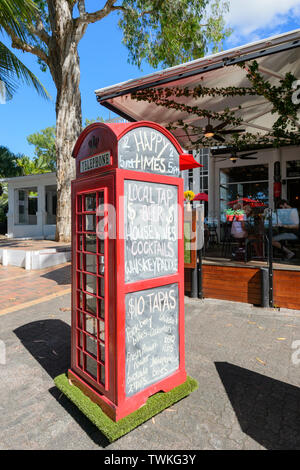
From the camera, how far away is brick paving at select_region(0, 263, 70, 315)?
5750mm

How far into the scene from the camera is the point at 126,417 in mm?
2139

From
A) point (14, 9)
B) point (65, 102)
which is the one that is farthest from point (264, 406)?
point (65, 102)

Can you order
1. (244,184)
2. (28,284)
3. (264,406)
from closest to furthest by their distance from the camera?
(264,406)
(28,284)
(244,184)

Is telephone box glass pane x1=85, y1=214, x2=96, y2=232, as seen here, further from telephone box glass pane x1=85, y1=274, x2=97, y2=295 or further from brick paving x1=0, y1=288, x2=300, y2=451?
brick paving x1=0, y1=288, x2=300, y2=451

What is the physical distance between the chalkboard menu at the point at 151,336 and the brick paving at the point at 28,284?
12.1 feet

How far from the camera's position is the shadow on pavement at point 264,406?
6.88ft

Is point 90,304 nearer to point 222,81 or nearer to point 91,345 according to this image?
point 91,345

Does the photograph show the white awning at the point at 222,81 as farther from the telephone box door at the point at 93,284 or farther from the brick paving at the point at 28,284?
the brick paving at the point at 28,284

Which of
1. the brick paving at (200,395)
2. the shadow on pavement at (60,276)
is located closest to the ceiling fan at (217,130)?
the brick paving at (200,395)

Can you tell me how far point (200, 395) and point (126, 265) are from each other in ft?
4.88

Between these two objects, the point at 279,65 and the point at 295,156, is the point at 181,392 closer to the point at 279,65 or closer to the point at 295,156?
the point at 279,65

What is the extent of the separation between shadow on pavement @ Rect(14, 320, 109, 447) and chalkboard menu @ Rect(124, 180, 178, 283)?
1.21m

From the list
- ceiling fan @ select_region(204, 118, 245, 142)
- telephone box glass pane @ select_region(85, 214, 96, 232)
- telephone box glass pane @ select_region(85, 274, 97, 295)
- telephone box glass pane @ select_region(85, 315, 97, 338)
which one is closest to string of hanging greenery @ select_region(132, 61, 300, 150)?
ceiling fan @ select_region(204, 118, 245, 142)
